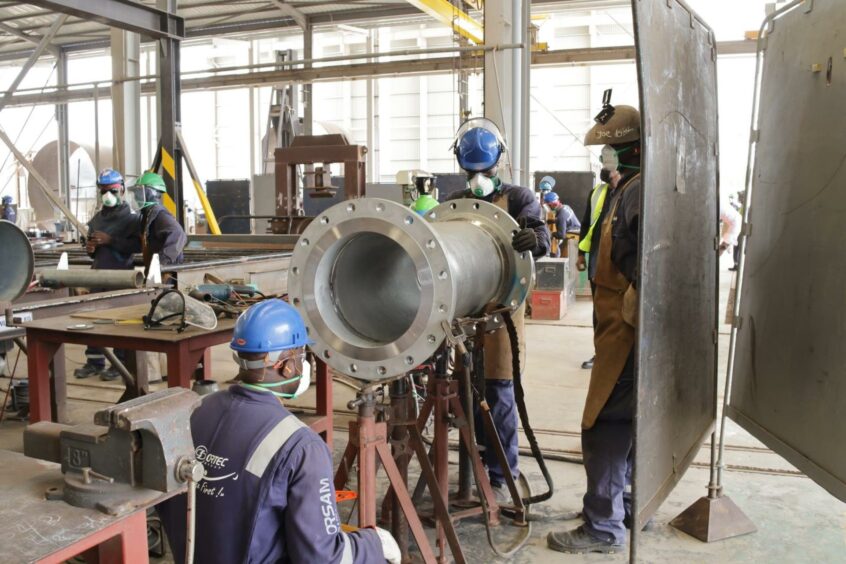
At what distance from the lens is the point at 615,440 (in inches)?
96.0

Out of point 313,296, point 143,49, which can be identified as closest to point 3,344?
point 313,296

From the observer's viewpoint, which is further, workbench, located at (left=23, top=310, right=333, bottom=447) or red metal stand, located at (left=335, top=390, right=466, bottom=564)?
workbench, located at (left=23, top=310, right=333, bottom=447)

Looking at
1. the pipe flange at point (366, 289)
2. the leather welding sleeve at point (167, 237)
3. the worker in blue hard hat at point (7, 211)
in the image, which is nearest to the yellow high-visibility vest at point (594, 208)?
the pipe flange at point (366, 289)

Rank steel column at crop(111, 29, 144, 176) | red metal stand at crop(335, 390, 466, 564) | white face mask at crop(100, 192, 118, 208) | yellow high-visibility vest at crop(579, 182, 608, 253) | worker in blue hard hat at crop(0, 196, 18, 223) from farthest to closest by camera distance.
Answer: worker in blue hard hat at crop(0, 196, 18, 223) < steel column at crop(111, 29, 144, 176) < white face mask at crop(100, 192, 118, 208) < yellow high-visibility vest at crop(579, 182, 608, 253) < red metal stand at crop(335, 390, 466, 564)

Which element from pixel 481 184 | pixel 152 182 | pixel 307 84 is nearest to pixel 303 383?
pixel 481 184

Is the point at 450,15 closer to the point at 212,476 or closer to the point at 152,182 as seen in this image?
the point at 152,182

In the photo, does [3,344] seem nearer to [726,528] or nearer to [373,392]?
[373,392]

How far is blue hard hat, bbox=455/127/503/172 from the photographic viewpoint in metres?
2.71

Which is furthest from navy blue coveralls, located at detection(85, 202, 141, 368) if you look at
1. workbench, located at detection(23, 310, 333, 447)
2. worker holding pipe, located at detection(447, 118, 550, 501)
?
worker holding pipe, located at detection(447, 118, 550, 501)

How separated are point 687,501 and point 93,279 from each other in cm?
A: 263

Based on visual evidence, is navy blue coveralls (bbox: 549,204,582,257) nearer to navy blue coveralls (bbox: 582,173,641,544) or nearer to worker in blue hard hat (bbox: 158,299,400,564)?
navy blue coveralls (bbox: 582,173,641,544)

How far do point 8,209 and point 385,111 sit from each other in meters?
9.80

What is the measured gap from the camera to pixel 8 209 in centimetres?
1121

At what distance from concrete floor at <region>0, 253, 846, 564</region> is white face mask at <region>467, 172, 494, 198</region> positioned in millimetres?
1254
